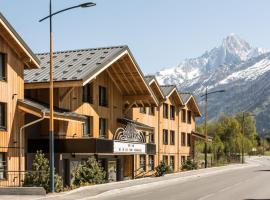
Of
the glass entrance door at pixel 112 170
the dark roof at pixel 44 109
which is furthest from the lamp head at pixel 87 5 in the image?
the glass entrance door at pixel 112 170

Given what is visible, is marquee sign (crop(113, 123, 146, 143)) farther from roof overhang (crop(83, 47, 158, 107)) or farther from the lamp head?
the lamp head

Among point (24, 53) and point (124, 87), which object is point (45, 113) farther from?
point (124, 87)

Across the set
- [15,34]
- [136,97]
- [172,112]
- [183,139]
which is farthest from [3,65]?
[183,139]

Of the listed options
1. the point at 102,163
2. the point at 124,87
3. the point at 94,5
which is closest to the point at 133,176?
the point at 102,163

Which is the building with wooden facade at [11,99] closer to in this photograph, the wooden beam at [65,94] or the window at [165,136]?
the wooden beam at [65,94]

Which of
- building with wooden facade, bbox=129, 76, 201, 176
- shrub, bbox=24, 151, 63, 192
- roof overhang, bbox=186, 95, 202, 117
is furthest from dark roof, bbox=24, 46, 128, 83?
roof overhang, bbox=186, 95, 202, 117

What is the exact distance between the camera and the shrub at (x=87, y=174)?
3641 cm

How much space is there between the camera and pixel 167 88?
63500 millimetres

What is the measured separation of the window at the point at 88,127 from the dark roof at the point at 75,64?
14.4 feet

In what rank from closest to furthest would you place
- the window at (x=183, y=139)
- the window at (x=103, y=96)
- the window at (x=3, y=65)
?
the window at (x=3, y=65) → the window at (x=103, y=96) → the window at (x=183, y=139)

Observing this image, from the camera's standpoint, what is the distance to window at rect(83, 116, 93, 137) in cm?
4193

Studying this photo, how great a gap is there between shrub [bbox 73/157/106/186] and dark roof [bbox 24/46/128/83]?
531cm

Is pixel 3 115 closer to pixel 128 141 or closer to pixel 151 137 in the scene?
pixel 128 141

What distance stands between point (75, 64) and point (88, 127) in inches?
196
